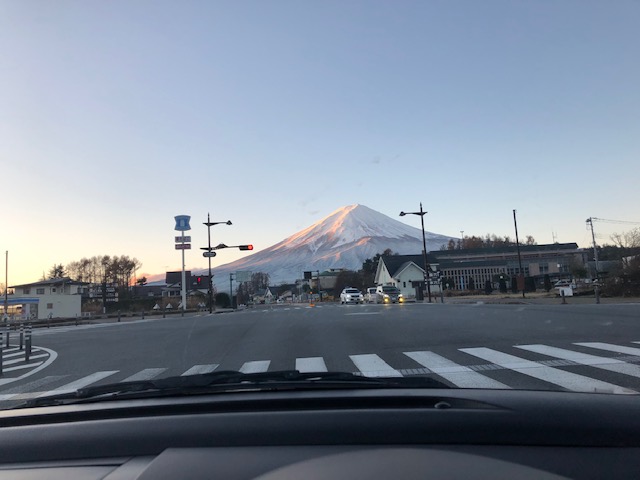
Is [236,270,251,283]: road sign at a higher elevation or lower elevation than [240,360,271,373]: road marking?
higher

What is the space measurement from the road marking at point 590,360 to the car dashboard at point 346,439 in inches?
266

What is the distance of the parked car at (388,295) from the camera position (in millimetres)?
50256

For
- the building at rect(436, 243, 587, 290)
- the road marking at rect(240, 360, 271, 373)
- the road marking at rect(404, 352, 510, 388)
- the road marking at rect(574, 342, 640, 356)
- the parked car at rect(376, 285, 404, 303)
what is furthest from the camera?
the building at rect(436, 243, 587, 290)

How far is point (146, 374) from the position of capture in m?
9.92

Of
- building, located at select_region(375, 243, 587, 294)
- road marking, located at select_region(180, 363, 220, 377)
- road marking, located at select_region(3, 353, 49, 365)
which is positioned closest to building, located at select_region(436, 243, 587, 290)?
building, located at select_region(375, 243, 587, 294)

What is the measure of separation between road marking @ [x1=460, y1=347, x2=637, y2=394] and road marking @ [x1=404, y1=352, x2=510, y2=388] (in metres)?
0.79

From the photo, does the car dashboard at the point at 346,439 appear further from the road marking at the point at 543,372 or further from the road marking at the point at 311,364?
the road marking at the point at 311,364

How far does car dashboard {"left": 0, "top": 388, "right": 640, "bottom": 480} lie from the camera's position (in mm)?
1820

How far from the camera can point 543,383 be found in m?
7.13

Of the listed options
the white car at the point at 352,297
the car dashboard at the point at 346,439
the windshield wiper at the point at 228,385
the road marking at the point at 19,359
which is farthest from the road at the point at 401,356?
the white car at the point at 352,297

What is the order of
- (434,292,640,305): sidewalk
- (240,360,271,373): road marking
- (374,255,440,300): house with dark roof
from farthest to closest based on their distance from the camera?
(374,255,440,300): house with dark roof → (434,292,640,305): sidewalk → (240,360,271,373): road marking

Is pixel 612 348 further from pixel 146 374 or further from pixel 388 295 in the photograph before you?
pixel 388 295

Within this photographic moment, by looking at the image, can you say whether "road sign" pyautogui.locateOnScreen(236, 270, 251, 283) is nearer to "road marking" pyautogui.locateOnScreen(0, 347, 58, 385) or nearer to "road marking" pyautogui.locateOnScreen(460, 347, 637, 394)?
"road marking" pyautogui.locateOnScreen(0, 347, 58, 385)

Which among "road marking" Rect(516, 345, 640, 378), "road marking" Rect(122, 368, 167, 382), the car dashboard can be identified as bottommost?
"road marking" Rect(516, 345, 640, 378)
